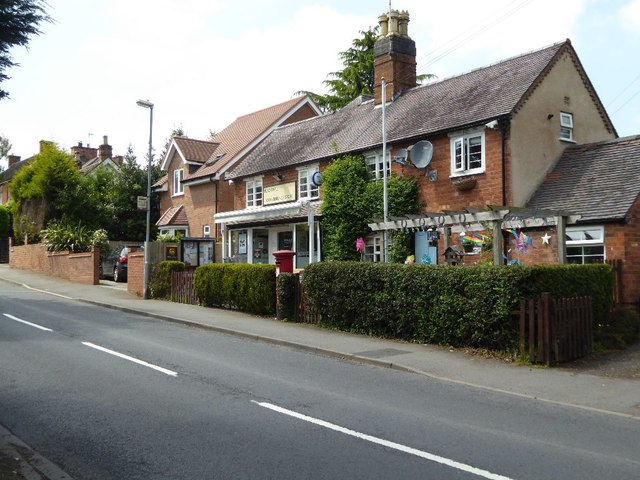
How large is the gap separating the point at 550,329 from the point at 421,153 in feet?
38.2

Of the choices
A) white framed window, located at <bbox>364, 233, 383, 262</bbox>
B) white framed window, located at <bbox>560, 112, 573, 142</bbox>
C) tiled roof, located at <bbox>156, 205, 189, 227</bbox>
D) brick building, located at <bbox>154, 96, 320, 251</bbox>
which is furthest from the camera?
tiled roof, located at <bbox>156, 205, 189, 227</bbox>

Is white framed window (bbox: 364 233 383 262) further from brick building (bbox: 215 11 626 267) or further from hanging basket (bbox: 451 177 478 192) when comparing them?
hanging basket (bbox: 451 177 478 192)

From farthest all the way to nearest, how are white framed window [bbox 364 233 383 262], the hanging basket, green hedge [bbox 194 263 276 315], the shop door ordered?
the shop door < white framed window [bbox 364 233 383 262] < the hanging basket < green hedge [bbox 194 263 276 315]

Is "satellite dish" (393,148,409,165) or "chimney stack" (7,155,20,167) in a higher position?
"chimney stack" (7,155,20,167)

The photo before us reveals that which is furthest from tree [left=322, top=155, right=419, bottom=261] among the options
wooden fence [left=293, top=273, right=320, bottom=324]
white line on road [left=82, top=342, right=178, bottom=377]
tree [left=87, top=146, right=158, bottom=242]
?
tree [left=87, top=146, right=158, bottom=242]

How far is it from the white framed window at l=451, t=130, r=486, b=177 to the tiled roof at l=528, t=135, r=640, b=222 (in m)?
2.17

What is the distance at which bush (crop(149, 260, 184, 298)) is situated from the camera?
2162 cm

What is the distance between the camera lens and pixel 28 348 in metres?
11.0

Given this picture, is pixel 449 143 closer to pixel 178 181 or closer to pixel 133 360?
pixel 133 360

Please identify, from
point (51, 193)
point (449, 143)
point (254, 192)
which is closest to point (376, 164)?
point (449, 143)

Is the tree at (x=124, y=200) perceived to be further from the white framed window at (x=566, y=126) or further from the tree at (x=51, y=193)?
the white framed window at (x=566, y=126)

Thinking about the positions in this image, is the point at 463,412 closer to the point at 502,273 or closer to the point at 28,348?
the point at 502,273

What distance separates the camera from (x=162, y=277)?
21.9 metres

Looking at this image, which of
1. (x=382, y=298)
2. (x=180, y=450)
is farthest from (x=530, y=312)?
(x=180, y=450)
